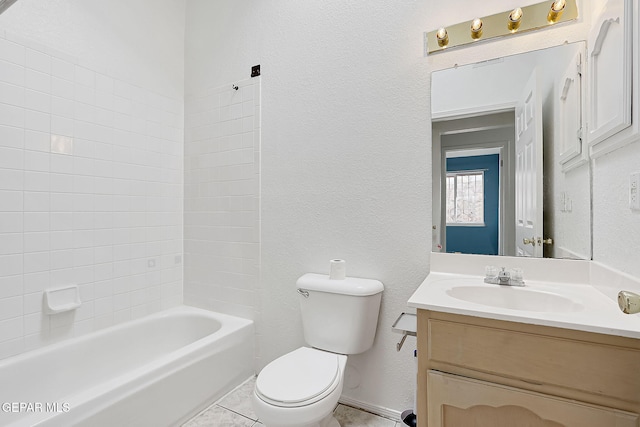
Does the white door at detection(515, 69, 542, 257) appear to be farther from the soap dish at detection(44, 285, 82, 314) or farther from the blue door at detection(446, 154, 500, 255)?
the soap dish at detection(44, 285, 82, 314)

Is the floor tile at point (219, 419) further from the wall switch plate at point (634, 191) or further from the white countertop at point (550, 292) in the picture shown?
the wall switch plate at point (634, 191)

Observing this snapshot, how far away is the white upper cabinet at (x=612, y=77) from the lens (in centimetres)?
98

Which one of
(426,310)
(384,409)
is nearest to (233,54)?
(426,310)

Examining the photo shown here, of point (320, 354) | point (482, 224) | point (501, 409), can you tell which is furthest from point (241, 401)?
point (482, 224)

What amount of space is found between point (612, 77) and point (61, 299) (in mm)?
2694

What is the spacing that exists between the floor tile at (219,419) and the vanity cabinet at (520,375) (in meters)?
1.04

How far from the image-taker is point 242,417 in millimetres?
1767

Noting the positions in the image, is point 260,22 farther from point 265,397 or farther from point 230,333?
point 265,397

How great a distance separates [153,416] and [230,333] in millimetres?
573

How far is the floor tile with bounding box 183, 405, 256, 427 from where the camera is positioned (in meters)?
1.70

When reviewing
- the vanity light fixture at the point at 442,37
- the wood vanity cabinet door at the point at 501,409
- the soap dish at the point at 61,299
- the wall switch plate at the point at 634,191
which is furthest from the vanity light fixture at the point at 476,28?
the soap dish at the point at 61,299

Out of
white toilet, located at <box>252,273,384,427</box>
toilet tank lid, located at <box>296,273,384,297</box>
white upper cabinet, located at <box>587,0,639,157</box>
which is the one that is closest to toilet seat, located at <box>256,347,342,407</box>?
white toilet, located at <box>252,273,384,427</box>

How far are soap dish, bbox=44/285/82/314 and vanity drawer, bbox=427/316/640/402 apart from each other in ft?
6.24

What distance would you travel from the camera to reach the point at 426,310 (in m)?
1.11
